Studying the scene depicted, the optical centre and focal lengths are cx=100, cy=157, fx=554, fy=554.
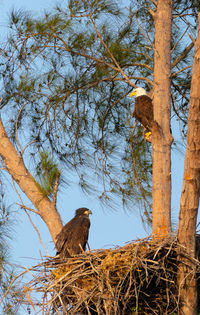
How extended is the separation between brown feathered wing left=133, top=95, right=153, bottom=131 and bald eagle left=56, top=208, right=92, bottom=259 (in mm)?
1188

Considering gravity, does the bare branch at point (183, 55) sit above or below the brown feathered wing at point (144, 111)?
above

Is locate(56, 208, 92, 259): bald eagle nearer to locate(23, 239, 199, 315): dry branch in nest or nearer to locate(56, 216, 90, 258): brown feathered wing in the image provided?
locate(56, 216, 90, 258): brown feathered wing

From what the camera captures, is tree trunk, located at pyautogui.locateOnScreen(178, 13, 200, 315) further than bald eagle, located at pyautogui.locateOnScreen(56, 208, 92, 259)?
No

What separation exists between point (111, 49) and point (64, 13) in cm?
A: 68

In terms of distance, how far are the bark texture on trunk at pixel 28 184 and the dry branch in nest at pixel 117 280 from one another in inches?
37.3

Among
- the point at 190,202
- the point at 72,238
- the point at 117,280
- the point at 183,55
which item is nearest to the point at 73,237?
the point at 72,238

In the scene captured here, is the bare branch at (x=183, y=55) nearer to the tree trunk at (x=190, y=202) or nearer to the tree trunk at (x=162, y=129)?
the tree trunk at (x=162, y=129)

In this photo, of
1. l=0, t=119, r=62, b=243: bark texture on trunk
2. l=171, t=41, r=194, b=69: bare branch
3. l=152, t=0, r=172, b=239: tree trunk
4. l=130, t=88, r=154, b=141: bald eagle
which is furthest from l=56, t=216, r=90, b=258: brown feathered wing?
l=171, t=41, r=194, b=69: bare branch

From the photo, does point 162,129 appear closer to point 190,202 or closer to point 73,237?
point 190,202

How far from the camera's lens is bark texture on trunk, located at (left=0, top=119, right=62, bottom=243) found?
222 inches

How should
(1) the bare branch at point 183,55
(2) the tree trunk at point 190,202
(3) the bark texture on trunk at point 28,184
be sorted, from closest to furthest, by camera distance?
(2) the tree trunk at point 190,202 → (3) the bark texture on trunk at point 28,184 → (1) the bare branch at point 183,55

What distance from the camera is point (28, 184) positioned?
19.3 feet

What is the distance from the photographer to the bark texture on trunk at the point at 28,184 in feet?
18.5

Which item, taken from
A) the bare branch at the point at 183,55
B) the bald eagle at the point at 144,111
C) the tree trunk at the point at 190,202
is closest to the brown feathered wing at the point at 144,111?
the bald eagle at the point at 144,111
